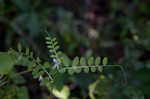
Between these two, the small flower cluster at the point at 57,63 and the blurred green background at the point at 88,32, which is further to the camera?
the blurred green background at the point at 88,32

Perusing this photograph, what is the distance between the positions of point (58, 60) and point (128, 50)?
1.48 m

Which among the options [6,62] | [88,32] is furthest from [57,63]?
[88,32]

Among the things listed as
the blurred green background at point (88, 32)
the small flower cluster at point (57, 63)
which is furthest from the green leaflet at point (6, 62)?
the blurred green background at point (88, 32)

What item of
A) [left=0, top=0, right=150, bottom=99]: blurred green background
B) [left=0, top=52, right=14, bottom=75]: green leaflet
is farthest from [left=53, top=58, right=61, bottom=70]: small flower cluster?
[left=0, top=0, right=150, bottom=99]: blurred green background

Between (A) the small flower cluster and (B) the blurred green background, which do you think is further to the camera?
(B) the blurred green background

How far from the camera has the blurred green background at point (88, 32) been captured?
203cm

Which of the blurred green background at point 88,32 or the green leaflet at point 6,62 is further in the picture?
the blurred green background at point 88,32

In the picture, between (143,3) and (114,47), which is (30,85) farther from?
(143,3)

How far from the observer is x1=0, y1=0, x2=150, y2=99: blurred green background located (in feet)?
6.66

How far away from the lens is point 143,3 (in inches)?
114

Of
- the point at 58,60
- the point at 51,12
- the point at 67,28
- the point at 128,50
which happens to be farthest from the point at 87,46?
the point at 58,60

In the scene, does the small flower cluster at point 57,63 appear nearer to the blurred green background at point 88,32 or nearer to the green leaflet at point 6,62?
the green leaflet at point 6,62

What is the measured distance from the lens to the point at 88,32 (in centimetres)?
274

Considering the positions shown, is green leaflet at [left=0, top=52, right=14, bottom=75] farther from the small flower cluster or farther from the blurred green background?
the blurred green background
